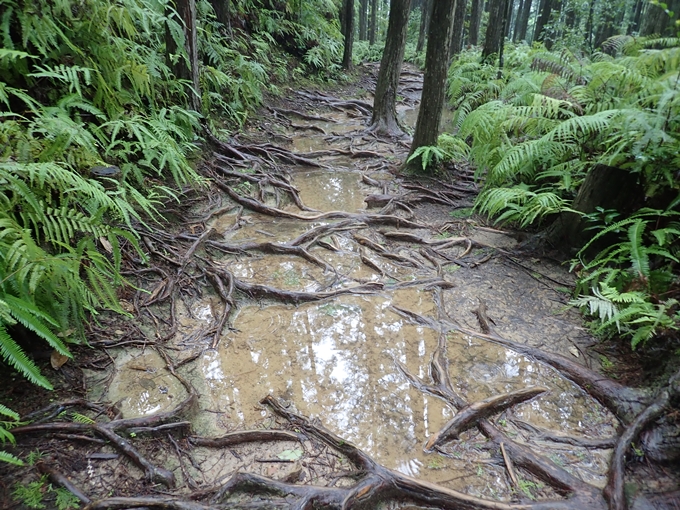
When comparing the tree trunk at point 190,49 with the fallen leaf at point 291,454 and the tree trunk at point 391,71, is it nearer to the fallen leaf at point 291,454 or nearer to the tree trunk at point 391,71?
the tree trunk at point 391,71

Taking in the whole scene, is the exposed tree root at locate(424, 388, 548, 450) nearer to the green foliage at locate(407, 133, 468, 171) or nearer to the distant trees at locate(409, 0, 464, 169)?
the green foliage at locate(407, 133, 468, 171)

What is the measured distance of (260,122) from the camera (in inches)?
351

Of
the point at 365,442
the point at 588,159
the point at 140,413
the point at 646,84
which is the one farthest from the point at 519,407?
the point at 646,84

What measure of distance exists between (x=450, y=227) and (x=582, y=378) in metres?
2.87

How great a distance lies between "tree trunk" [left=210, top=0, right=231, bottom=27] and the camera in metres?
9.16

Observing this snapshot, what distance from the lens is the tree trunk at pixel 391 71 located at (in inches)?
318

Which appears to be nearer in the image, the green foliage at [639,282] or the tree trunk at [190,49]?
the green foliage at [639,282]

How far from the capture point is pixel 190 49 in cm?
618

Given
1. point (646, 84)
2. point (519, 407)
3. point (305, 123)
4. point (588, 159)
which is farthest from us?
point (305, 123)

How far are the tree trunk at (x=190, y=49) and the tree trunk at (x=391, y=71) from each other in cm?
395

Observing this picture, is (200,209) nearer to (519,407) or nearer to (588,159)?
(519,407)

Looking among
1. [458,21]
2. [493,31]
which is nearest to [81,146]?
[493,31]

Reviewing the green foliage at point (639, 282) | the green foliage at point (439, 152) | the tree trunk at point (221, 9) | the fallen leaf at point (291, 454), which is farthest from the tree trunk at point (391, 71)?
the fallen leaf at point (291, 454)

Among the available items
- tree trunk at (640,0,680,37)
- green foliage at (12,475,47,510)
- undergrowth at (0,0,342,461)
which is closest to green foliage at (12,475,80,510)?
green foliage at (12,475,47,510)
